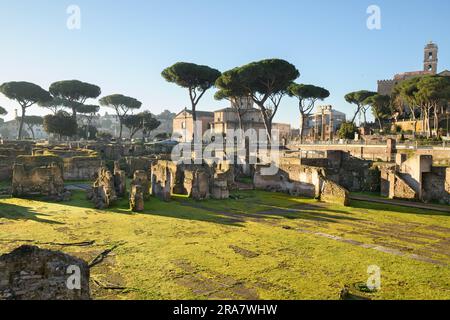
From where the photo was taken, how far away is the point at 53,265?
575cm

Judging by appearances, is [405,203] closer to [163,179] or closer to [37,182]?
[163,179]

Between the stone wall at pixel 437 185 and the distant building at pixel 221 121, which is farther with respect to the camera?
the distant building at pixel 221 121

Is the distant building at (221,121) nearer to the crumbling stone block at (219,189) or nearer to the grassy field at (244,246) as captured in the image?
the crumbling stone block at (219,189)

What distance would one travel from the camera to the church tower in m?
71.2

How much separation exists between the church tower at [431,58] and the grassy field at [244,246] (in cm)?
6567

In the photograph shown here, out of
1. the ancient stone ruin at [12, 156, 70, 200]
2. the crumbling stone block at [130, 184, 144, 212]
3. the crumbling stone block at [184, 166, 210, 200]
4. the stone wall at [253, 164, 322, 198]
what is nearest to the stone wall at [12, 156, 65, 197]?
the ancient stone ruin at [12, 156, 70, 200]

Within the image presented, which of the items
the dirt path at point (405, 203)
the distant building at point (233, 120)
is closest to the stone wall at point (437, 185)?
the dirt path at point (405, 203)

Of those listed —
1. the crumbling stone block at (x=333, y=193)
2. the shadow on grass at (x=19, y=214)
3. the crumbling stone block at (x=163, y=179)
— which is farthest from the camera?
the crumbling stone block at (x=163, y=179)

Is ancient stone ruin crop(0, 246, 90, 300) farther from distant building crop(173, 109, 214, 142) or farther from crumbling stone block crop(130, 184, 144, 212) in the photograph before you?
distant building crop(173, 109, 214, 142)

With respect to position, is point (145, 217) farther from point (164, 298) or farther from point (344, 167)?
point (344, 167)

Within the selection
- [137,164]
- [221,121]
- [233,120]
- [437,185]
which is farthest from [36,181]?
[233,120]

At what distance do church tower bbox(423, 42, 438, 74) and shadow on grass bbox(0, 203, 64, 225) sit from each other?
246ft

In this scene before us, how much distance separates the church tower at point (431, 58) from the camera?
71188mm
